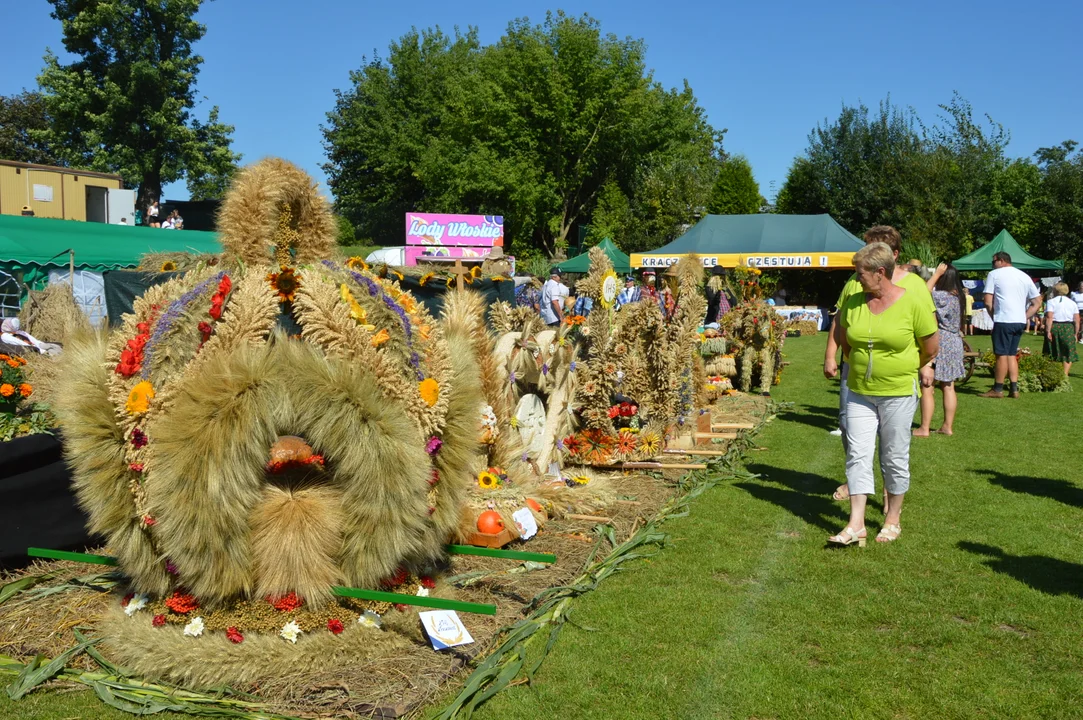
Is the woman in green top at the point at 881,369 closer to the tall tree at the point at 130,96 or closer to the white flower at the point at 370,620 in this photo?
the white flower at the point at 370,620

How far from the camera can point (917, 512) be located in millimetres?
6449

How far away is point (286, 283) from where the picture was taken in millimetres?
4199

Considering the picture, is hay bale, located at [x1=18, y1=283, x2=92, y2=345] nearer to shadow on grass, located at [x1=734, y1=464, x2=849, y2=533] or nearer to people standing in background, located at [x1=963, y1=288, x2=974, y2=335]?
shadow on grass, located at [x1=734, y1=464, x2=849, y2=533]

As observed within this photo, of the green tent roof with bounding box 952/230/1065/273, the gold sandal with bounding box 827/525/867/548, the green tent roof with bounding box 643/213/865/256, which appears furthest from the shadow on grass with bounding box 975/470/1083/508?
the green tent roof with bounding box 952/230/1065/273

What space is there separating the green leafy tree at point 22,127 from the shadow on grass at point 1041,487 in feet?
165

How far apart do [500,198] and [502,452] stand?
39.8 meters

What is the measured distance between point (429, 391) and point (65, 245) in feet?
44.6

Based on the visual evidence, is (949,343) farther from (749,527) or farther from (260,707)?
(260,707)

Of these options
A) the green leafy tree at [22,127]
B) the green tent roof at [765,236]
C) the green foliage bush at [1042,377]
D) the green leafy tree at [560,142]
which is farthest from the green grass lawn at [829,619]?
the green leafy tree at [22,127]

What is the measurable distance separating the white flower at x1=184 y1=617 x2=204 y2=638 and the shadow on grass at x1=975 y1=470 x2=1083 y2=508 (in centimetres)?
631

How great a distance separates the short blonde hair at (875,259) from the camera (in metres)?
5.32

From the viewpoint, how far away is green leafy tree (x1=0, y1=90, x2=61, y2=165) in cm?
4631

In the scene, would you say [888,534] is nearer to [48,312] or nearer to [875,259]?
[875,259]

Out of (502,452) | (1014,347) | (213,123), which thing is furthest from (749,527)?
(213,123)
